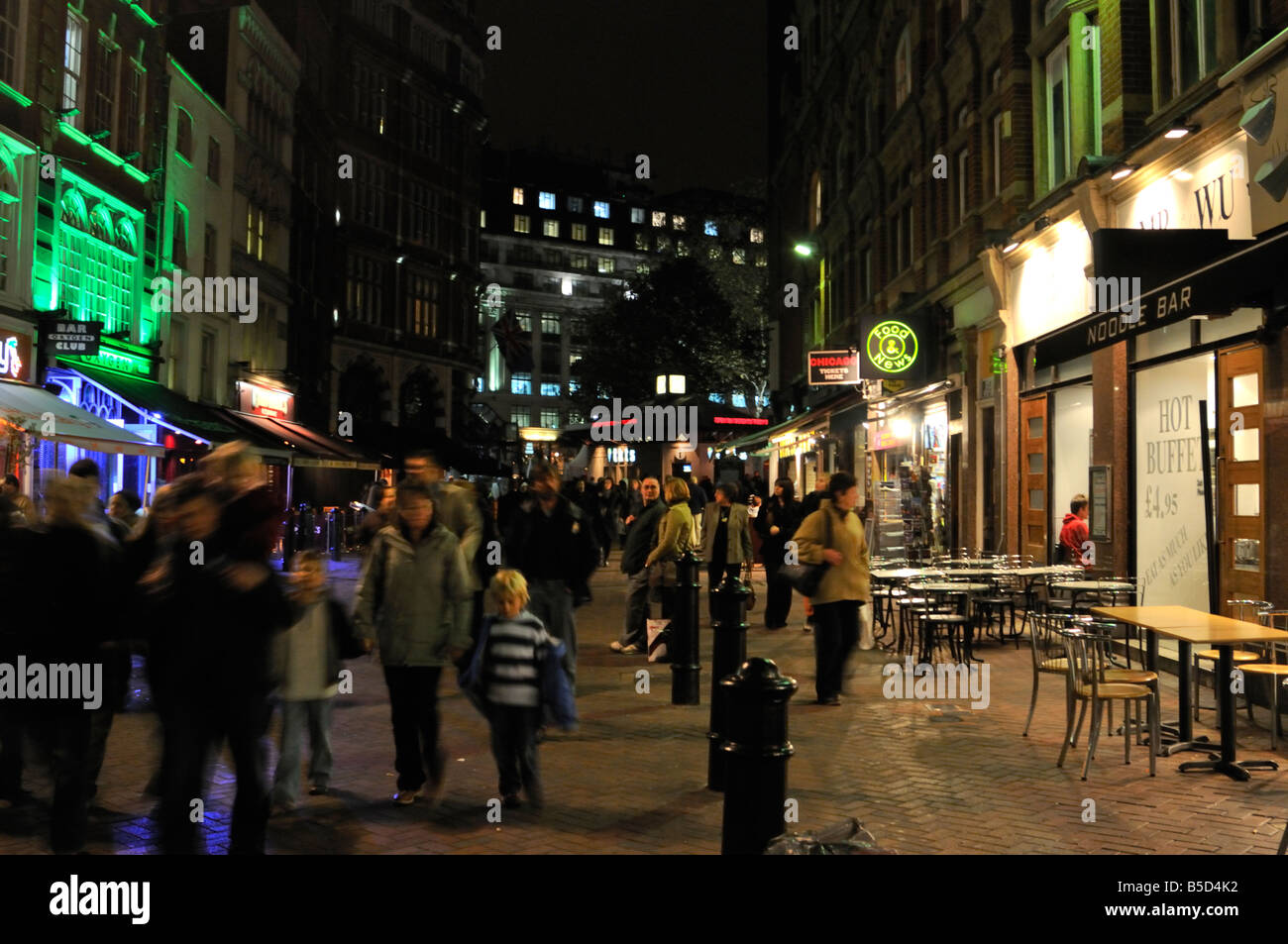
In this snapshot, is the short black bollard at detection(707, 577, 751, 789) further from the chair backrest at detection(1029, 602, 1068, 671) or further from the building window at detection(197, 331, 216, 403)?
the building window at detection(197, 331, 216, 403)

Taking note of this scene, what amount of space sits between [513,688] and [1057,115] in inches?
532

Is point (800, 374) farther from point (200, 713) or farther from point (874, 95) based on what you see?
point (200, 713)

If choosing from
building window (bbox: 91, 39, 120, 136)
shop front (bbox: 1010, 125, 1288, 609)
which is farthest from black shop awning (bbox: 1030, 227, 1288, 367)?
building window (bbox: 91, 39, 120, 136)

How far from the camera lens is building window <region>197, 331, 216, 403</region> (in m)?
26.5

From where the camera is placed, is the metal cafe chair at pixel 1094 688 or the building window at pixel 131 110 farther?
the building window at pixel 131 110

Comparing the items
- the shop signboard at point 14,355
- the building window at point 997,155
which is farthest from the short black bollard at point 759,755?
the shop signboard at point 14,355

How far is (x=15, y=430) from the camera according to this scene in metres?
14.4

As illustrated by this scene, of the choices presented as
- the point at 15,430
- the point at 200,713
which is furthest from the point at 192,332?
the point at 200,713

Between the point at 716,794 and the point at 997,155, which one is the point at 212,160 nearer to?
the point at 997,155

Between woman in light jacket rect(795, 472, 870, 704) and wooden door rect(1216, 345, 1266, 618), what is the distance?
3.63m

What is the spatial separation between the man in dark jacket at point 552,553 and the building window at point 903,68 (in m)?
17.6

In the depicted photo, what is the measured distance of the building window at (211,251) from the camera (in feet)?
86.5

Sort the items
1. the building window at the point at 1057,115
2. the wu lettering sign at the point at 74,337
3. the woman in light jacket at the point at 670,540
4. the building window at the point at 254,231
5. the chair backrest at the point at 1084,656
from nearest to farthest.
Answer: the chair backrest at the point at 1084,656, the woman in light jacket at the point at 670,540, the building window at the point at 1057,115, the wu lettering sign at the point at 74,337, the building window at the point at 254,231

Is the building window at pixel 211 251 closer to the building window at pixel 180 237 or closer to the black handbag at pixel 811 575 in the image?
the building window at pixel 180 237
